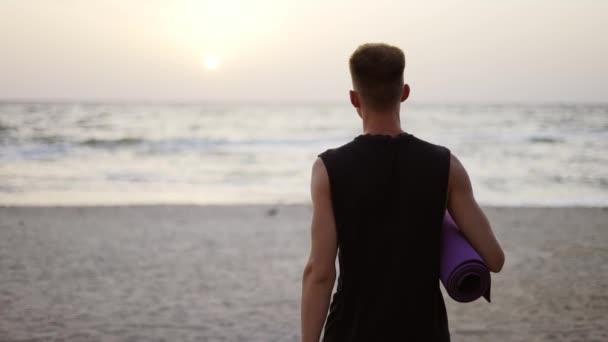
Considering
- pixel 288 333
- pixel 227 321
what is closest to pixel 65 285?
pixel 227 321

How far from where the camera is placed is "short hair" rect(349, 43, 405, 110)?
5.78ft

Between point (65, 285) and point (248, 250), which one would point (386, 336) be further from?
point (248, 250)

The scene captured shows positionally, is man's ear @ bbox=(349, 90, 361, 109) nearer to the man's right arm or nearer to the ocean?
the man's right arm

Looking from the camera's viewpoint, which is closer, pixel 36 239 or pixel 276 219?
pixel 36 239

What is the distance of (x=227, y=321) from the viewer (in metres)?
5.77

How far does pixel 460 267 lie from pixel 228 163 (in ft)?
69.8

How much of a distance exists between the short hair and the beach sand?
3944mm

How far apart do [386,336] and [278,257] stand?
6.46 m

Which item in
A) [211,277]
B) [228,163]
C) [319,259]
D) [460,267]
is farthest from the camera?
[228,163]

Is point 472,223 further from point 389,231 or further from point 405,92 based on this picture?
point 405,92

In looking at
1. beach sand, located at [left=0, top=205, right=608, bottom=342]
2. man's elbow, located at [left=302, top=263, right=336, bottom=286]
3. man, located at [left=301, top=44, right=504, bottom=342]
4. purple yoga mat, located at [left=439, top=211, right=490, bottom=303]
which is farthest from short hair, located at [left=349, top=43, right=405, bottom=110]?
beach sand, located at [left=0, top=205, right=608, bottom=342]

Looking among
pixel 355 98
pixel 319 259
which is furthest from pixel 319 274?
pixel 355 98

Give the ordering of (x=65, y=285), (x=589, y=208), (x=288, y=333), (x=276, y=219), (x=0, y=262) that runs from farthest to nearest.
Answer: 1. (x=589, y=208)
2. (x=276, y=219)
3. (x=0, y=262)
4. (x=65, y=285)
5. (x=288, y=333)

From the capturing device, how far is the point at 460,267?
1743mm
